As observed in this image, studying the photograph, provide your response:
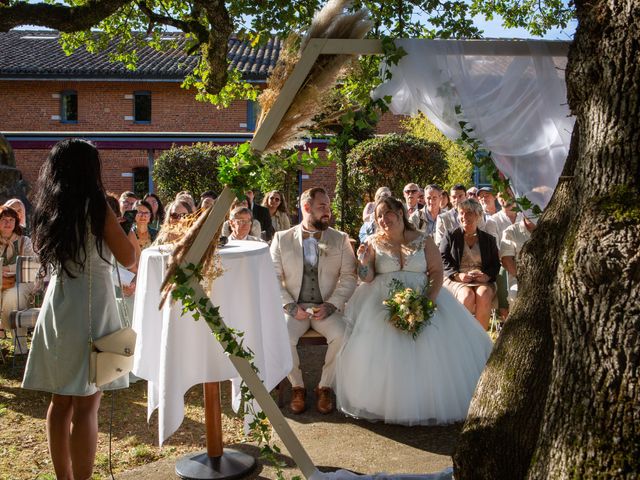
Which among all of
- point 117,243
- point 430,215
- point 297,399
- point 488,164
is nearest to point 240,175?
point 117,243

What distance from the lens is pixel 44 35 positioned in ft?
120

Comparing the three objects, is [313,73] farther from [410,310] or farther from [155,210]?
[155,210]

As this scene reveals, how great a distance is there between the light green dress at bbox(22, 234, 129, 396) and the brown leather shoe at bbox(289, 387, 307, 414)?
91.5 inches

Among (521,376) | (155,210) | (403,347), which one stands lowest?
(403,347)

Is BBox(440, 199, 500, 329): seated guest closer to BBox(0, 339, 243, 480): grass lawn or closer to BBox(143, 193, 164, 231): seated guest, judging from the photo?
BBox(0, 339, 243, 480): grass lawn

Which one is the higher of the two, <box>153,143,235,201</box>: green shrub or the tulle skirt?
<box>153,143,235,201</box>: green shrub

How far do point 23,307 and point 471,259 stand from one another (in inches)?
191

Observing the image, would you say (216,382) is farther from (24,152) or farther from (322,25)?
(24,152)

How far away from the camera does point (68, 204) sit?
3.58 meters

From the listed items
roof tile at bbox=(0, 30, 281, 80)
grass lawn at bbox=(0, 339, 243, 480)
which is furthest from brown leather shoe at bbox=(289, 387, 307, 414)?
roof tile at bbox=(0, 30, 281, 80)

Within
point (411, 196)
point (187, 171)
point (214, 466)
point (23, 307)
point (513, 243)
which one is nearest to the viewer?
point (214, 466)

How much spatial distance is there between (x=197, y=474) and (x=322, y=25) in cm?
287

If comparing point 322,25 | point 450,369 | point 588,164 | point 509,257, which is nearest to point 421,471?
point 450,369

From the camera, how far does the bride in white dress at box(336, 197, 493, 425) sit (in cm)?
538
